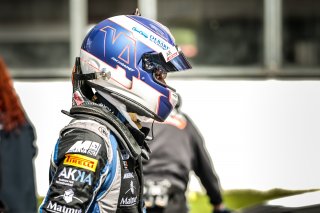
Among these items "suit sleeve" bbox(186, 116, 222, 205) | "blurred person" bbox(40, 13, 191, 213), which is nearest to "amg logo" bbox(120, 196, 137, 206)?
"blurred person" bbox(40, 13, 191, 213)

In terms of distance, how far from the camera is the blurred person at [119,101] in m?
3.53

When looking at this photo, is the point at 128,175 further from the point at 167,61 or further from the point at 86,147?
the point at 167,61

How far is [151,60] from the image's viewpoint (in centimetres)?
382

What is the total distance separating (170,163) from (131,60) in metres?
3.01

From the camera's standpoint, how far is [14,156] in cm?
765

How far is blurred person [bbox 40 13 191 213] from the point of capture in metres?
3.53

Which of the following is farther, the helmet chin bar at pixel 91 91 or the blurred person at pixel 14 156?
the blurred person at pixel 14 156

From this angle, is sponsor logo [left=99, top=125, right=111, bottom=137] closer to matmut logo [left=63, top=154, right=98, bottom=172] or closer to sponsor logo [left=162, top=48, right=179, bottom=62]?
matmut logo [left=63, top=154, right=98, bottom=172]

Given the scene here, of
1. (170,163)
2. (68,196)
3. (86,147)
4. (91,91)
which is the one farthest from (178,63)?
(170,163)

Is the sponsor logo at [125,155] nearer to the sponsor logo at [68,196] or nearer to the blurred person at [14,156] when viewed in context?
the sponsor logo at [68,196]

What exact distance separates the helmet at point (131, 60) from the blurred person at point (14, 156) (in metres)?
3.70

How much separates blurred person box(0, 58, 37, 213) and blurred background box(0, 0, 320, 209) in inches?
35.9

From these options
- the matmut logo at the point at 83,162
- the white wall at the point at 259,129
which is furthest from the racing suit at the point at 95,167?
the white wall at the point at 259,129

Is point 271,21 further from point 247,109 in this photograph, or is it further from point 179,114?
point 179,114
